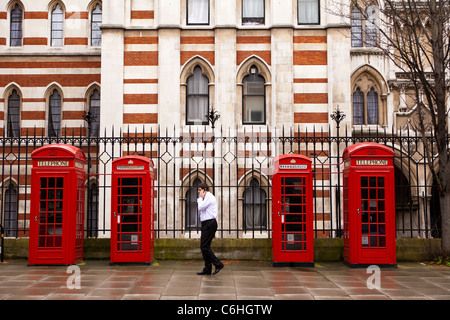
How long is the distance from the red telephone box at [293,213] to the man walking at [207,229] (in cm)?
168

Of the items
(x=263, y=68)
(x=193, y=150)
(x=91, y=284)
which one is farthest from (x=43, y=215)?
(x=263, y=68)

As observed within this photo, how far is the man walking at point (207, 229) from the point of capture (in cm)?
982

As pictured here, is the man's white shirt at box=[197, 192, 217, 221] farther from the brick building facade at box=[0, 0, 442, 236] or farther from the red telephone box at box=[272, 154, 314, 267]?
the brick building facade at box=[0, 0, 442, 236]

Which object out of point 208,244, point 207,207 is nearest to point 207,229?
point 208,244

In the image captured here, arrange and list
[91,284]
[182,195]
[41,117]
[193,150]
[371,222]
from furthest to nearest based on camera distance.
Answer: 1. [41,117]
2. [193,150]
3. [182,195]
4. [371,222]
5. [91,284]

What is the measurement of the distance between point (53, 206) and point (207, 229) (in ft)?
12.1

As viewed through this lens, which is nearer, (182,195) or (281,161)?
(281,161)

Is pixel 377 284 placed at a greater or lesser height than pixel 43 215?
lesser

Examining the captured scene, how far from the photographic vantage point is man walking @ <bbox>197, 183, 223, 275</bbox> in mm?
9820

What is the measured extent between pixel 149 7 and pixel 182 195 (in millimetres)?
7591

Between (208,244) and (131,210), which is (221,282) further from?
(131,210)

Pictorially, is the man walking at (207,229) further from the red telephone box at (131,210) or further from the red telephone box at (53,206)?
the red telephone box at (53,206)

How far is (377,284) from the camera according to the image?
8.93 meters

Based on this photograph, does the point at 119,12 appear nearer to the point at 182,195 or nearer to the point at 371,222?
the point at 182,195
